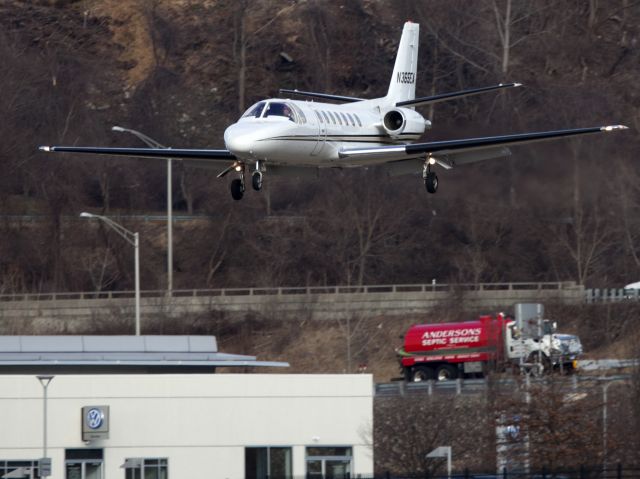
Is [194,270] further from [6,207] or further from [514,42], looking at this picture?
[514,42]

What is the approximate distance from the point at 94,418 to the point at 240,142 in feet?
23.5

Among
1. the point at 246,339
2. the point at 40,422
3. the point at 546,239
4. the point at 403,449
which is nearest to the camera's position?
the point at 40,422

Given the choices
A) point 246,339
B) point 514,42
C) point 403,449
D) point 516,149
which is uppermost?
point 514,42

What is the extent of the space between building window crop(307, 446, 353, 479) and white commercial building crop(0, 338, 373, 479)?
0.02m

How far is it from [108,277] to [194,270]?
12.5 feet

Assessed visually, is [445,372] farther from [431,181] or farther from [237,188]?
[237,188]

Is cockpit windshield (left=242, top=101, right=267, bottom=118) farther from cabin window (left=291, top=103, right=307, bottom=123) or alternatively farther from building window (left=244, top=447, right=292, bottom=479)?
building window (left=244, top=447, right=292, bottom=479)

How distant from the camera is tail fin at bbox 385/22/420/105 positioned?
145ft

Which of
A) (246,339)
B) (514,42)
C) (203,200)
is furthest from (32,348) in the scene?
(514,42)

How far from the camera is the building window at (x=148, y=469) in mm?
39125

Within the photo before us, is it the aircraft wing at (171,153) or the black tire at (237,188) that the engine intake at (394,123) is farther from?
the black tire at (237,188)

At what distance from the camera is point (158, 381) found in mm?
39281

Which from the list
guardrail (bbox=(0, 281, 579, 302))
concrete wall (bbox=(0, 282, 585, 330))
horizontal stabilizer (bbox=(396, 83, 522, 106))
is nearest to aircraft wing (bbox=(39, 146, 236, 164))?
horizontal stabilizer (bbox=(396, 83, 522, 106))

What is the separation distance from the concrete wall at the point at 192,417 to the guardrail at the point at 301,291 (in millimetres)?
31337
